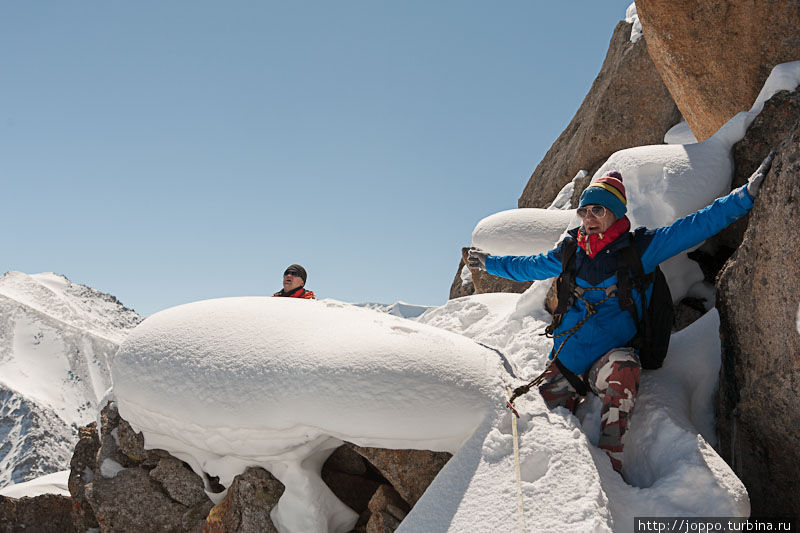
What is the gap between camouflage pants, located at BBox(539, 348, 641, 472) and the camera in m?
3.23

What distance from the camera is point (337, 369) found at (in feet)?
11.8

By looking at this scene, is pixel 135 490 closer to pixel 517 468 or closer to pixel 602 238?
pixel 517 468

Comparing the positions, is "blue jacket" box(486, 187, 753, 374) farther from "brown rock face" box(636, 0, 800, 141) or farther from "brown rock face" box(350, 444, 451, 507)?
"brown rock face" box(636, 0, 800, 141)

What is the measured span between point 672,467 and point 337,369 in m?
2.03

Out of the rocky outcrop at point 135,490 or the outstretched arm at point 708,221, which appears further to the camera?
the rocky outcrop at point 135,490

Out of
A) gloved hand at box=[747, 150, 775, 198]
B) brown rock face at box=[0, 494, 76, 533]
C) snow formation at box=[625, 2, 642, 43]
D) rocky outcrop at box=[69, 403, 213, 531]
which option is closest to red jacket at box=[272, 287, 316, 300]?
rocky outcrop at box=[69, 403, 213, 531]

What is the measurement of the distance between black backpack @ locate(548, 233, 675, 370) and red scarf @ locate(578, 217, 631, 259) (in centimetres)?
8

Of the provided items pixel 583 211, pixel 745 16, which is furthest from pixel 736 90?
pixel 583 211

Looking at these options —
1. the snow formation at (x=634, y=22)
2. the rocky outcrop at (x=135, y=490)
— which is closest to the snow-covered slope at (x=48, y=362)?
the rocky outcrop at (x=135, y=490)

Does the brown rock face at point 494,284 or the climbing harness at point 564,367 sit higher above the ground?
the climbing harness at point 564,367

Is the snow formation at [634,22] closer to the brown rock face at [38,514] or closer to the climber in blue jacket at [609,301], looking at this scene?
the climber in blue jacket at [609,301]

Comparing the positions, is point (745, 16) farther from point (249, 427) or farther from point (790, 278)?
point (249, 427)

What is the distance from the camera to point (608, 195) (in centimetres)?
359

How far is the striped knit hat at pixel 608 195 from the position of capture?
11.7 feet
